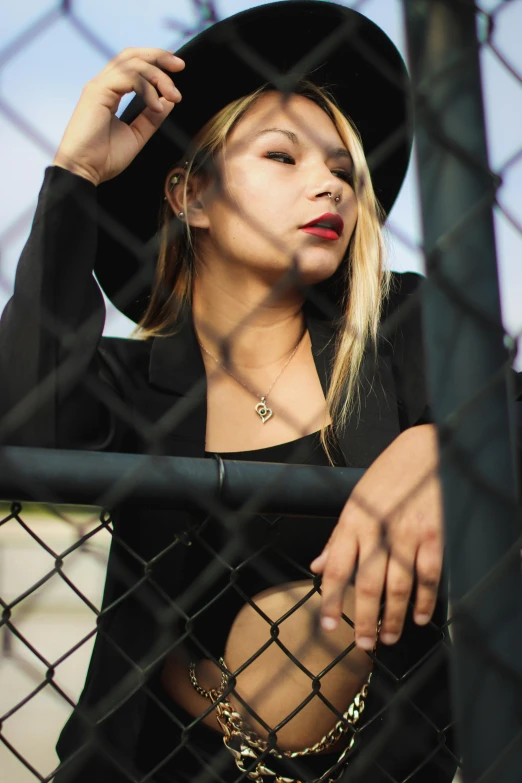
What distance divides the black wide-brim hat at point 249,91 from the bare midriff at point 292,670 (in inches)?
Result: 26.1

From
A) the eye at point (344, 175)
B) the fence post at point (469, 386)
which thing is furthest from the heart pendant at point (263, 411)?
the fence post at point (469, 386)

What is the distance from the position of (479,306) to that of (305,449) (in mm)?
750

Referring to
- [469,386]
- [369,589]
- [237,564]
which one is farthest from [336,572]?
[237,564]

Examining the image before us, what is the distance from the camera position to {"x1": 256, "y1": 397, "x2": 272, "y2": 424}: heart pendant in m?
1.58

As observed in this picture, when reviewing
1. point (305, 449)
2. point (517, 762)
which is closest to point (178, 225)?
point (305, 449)

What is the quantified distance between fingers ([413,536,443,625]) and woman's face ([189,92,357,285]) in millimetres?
617

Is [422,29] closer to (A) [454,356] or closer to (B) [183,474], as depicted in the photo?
(A) [454,356]

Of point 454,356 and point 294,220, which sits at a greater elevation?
point 294,220

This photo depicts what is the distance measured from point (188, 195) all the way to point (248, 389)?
0.57m

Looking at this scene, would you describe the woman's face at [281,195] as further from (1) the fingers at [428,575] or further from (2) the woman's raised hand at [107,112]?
(1) the fingers at [428,575]

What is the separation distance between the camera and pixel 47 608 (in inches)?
255

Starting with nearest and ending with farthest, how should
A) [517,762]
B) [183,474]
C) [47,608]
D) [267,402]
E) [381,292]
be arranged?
[517,762] < [183,474] < [267,402] < [381,292] < [47,608]

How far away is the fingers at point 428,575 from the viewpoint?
91 cm

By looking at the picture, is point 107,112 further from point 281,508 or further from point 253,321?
point 281,508
